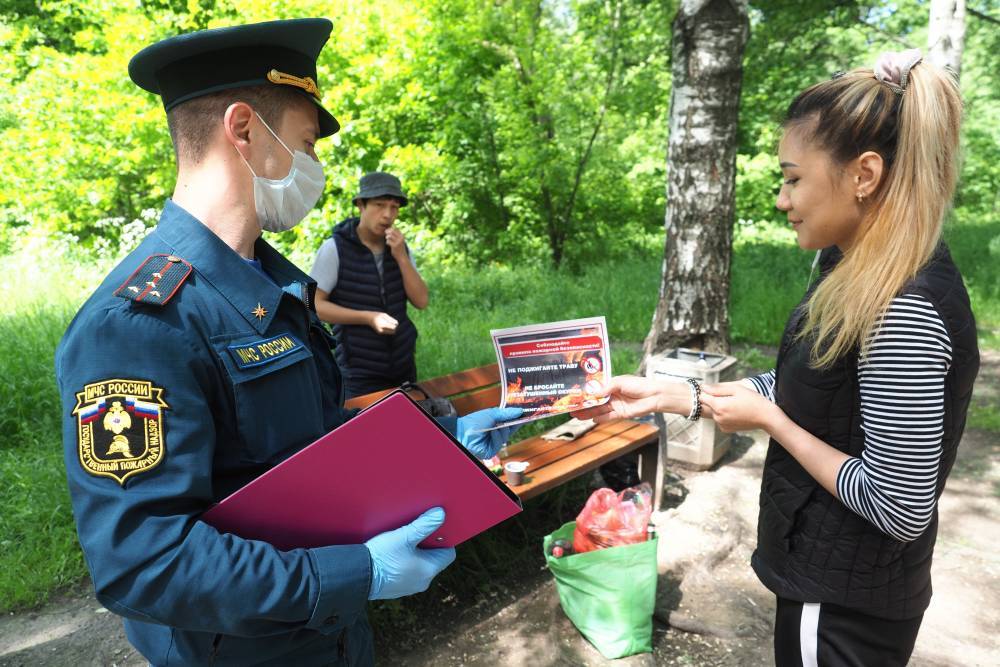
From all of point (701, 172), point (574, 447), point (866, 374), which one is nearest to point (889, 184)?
point (866, 374)

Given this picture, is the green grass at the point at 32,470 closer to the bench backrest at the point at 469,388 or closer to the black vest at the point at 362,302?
the black vest at the point at 362,302

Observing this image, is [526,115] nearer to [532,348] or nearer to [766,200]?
[766,200]

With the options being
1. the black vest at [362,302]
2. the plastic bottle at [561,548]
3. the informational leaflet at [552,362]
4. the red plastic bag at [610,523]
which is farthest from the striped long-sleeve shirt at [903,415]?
the black vest at [362,302]

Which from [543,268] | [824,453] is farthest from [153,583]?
[543,268]

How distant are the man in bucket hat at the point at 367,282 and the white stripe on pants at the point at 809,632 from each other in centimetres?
268

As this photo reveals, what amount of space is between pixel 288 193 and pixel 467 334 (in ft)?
16.8

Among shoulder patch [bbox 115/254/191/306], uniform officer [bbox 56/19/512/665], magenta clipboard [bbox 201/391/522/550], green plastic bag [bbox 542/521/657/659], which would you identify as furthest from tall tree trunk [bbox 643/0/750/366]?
shoulder patch [bbox 115/254/191/306]

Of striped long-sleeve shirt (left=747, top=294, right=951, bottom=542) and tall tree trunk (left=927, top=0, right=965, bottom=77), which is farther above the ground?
tall tree trunk (left=927, top=0, right=965, bottom=77)

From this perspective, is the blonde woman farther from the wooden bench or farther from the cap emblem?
the wooden bench

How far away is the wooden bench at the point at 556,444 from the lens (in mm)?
3402

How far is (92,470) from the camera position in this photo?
1.02m

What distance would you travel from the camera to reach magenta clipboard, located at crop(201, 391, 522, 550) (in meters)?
1.13

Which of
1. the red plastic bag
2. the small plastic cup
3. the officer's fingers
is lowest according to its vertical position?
the red plastic bag

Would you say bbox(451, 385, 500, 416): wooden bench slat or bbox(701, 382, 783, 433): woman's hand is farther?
bbox(451, 385, 500, 416): wooden bench slat
